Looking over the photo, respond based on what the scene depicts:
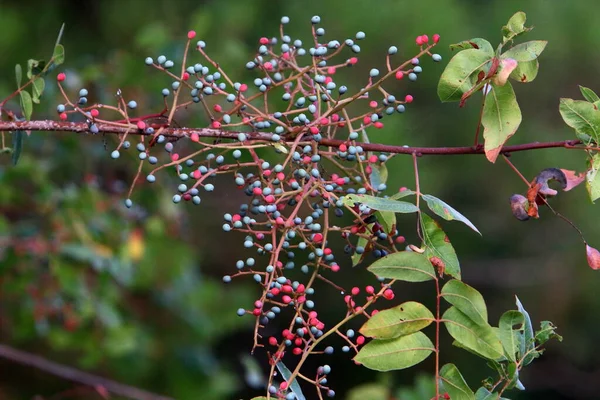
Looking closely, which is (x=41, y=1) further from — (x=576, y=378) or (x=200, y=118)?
(x=576, y=378)

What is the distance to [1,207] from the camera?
194cm

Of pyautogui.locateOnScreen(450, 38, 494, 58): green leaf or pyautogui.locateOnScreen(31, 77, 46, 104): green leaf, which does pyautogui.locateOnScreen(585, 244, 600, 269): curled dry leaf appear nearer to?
pyautogui.locateOnScreen(450, 38, 494, 58): green leaf

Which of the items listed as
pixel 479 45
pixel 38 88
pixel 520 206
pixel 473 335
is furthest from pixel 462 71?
pixel 38 88

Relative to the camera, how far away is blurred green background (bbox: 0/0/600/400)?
5.88ft

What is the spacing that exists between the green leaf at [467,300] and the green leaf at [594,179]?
0.14 m

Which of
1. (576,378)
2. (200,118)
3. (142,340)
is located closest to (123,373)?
(142,340)

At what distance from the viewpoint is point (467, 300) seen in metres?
0.76

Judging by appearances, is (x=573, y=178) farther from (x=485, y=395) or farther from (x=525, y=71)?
(x=485, y=395)

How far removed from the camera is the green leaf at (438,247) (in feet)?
2.54

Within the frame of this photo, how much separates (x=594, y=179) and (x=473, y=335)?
188mm

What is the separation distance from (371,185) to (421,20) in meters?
2.09

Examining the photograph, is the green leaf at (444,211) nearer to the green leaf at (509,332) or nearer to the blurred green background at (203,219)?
the green leaf at (509,332)

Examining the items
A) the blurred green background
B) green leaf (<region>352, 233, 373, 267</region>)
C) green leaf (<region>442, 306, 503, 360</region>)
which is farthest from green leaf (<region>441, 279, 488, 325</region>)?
the blurred green background

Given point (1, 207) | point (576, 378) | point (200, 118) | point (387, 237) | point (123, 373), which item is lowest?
point (576, 378)
